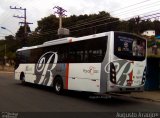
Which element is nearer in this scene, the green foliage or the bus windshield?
the bus windshield

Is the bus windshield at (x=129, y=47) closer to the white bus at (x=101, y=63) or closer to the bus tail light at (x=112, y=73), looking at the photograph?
the white bus at (x=101, y=63)

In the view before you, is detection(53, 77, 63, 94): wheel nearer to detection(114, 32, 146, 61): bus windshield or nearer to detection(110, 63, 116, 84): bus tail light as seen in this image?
detection(110, 63, 116, 84): bus tail light

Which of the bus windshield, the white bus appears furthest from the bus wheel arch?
the bus windshield

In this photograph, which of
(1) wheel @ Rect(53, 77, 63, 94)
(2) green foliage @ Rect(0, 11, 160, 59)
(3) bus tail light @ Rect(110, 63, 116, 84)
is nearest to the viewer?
(3) bus tail light @ Rect(110, 63, 116, 84)

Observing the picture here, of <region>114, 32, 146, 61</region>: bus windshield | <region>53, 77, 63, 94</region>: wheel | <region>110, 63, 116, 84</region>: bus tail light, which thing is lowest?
<region>53, 77, 63, 94</region>: wheel

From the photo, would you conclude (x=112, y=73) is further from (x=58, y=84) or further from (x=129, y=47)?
(x=58, y=84)

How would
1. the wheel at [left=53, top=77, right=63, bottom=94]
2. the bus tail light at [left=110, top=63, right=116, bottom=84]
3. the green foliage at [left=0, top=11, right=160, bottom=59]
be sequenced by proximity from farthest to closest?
the green foliage at [left=0, top=11, right=160, bottom=59], the wheel at [left=53, top=77, right=63, bottom=94], the bus tail light at [left=110, top=63, right=116, bottom=84]

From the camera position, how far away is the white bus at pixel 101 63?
1379 cm

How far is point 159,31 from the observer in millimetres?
72562

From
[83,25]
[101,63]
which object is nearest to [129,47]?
[101,63]

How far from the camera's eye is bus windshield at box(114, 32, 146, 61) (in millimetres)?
13961

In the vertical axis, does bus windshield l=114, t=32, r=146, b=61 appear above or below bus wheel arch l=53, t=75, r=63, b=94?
above

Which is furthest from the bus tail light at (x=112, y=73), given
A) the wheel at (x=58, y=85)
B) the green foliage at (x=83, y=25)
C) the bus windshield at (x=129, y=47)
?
the green foliage at (x=83, y=25)

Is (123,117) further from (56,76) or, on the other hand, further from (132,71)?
(56,76)
